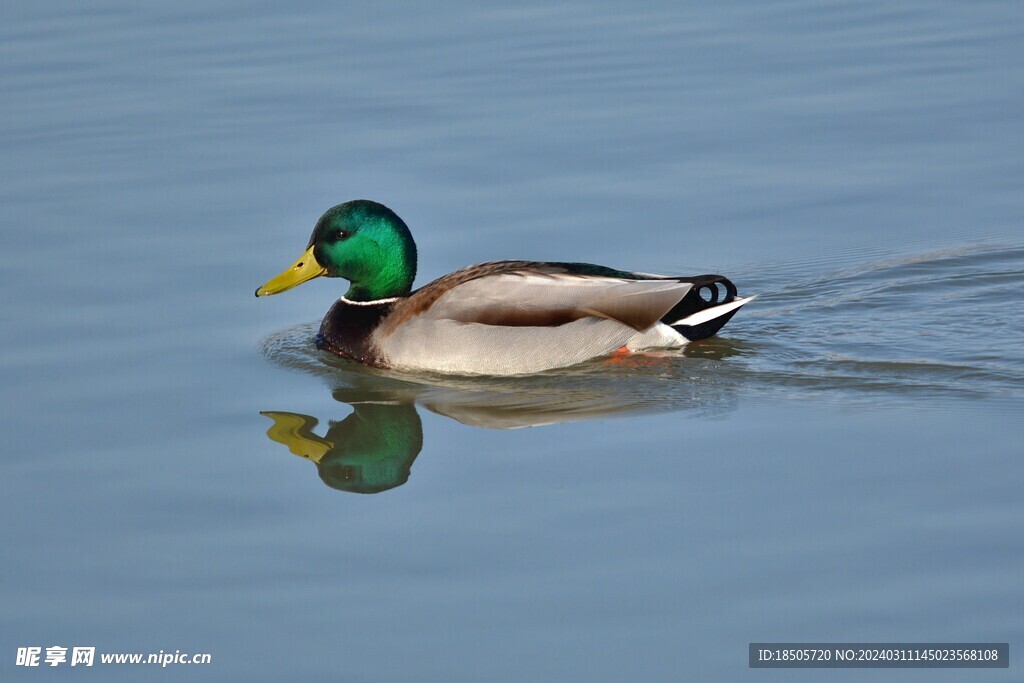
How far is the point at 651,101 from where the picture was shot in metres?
13.4

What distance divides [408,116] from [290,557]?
689 centimetres

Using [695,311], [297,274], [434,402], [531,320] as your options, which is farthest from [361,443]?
[695,311]

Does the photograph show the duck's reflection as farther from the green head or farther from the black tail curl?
the green head

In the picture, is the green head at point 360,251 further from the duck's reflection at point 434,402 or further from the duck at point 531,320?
the duck's reflection at point 434,402

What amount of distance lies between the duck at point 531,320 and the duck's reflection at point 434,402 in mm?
112

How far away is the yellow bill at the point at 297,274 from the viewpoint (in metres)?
9.97

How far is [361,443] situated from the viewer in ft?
27.9

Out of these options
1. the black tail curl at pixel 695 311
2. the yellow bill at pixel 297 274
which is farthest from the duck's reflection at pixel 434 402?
the yellow bill at pixel 297 274

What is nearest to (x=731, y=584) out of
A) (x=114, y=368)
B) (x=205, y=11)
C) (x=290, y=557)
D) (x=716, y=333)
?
(x=290, y=557)

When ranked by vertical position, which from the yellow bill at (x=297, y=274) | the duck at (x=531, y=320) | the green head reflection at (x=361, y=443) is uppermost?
the yellow bill at (x=297, y=274)

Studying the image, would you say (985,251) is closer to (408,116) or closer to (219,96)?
(408,116)

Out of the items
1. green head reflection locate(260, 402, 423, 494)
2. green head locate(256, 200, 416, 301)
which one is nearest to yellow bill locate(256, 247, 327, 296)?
green head locate(256, 200, 416, 301)

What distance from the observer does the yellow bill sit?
32.7ft

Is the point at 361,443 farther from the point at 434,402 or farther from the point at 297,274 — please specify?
the point at 297,274
